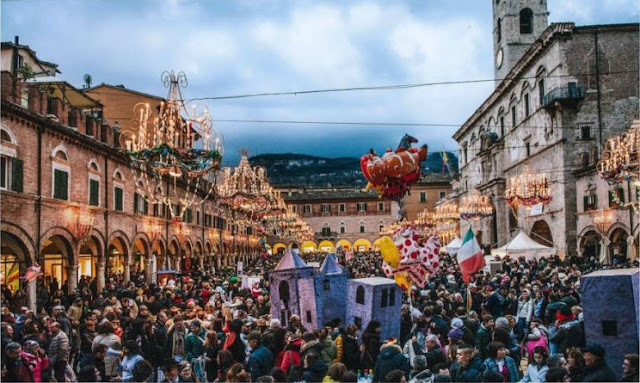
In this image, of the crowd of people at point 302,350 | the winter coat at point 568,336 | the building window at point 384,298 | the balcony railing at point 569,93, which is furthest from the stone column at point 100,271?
the balcony railing at point 569,93

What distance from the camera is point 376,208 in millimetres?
74688

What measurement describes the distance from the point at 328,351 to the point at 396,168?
16.9 ft

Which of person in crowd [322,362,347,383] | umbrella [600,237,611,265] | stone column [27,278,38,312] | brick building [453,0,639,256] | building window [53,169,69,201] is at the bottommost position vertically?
stone column [27,278,38,312]

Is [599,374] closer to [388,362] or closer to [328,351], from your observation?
[388,362]

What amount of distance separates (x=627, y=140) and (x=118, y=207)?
17.9 meters

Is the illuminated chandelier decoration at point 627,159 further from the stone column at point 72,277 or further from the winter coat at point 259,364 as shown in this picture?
the stone column at point 72,277

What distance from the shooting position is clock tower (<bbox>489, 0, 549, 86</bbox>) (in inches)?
1553

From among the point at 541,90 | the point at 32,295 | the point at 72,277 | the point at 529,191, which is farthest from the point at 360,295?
the point at 541,90

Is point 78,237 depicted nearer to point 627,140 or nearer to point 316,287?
point 316,287

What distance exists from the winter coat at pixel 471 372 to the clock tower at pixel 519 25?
3649cm

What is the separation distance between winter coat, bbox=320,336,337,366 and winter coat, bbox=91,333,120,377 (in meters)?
2.56

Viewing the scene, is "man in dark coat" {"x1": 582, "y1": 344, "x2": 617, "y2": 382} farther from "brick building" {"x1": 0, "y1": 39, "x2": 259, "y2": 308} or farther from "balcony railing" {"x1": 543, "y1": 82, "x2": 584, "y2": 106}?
"balcony railing" {"x1": 543, "y1": 82, "x2": 584, "y2": 106}

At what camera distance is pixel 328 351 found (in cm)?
737

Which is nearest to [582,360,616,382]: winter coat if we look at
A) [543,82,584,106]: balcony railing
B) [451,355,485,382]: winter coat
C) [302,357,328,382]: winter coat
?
[451,355,485,382]: winter coat
